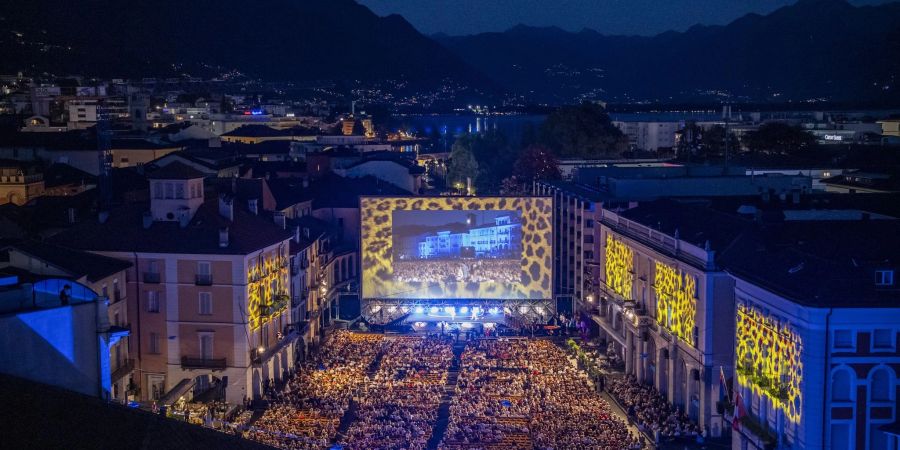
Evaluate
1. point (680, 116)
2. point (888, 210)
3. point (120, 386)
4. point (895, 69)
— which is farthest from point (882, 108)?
point (120, 386)

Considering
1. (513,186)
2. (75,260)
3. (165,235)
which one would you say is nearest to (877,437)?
(75,260)

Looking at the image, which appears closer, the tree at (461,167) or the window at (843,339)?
the window at (843,339)

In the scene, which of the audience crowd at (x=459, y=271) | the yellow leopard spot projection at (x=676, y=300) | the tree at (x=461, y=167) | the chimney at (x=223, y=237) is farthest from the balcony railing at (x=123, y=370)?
the tree at (x=461, y=167)

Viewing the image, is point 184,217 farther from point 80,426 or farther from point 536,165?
point 536,165

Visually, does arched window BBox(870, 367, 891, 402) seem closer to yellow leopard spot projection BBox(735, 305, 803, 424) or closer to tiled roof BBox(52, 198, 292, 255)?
yellow leopard spot projection BBox(735, 305, 803, 424)

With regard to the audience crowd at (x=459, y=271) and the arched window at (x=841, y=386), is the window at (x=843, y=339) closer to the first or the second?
the arched window at (x=841, y=386)

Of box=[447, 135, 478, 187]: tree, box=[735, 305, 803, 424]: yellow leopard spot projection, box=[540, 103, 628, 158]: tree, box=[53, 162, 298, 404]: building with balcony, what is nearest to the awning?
box=[53, 162, 298, 404]: building with balcony
